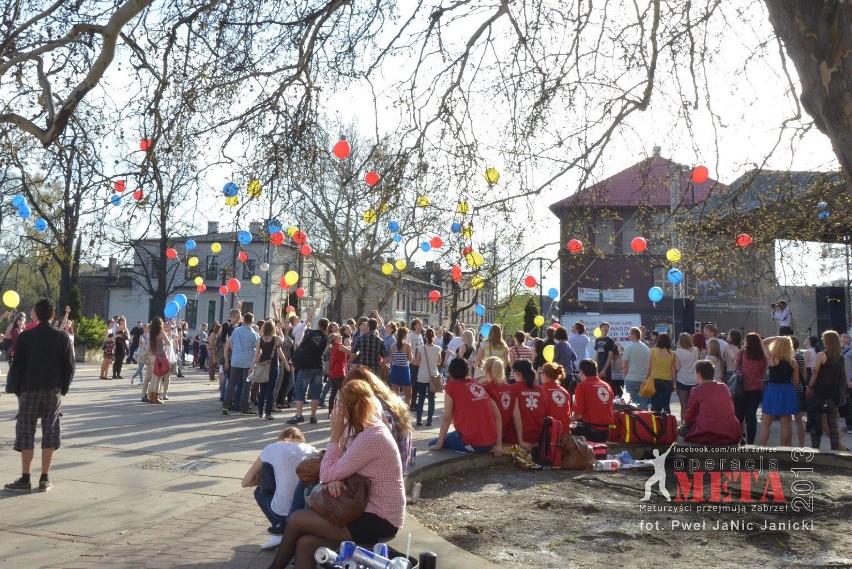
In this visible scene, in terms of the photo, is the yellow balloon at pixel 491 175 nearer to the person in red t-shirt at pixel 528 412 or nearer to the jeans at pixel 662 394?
the person in red t-shirt at pixel 528 412

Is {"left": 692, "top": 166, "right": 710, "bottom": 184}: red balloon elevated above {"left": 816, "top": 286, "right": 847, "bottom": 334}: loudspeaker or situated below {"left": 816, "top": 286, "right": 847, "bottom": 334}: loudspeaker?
above

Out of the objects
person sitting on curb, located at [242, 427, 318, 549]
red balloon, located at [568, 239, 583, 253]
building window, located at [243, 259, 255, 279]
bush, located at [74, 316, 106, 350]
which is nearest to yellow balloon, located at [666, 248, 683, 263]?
red balloon, located at [568, 239, 583, 253]

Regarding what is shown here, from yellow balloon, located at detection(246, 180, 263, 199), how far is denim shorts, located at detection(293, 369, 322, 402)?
16.5ft

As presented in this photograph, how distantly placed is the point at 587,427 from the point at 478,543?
478 cm

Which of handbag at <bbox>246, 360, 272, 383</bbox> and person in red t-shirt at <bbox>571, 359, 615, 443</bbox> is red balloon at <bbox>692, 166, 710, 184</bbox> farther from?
handbag at <bbox>246, 360, 272, 383</bbox>

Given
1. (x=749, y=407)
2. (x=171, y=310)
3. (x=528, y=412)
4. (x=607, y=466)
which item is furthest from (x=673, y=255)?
(x=171, y=310)

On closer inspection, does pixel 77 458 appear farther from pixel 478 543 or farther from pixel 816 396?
pixel 816 396

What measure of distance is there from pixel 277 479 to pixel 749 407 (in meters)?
8.77

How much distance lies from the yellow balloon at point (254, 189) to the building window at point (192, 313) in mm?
62771

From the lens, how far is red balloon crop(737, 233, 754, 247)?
12.3 meters

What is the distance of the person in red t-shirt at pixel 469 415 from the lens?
9.29 meters

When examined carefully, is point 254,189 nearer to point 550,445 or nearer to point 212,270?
point 212,270

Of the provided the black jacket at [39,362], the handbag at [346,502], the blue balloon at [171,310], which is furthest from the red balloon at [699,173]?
the blue balloon at [171,310]

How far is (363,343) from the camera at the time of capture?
1369 cm
